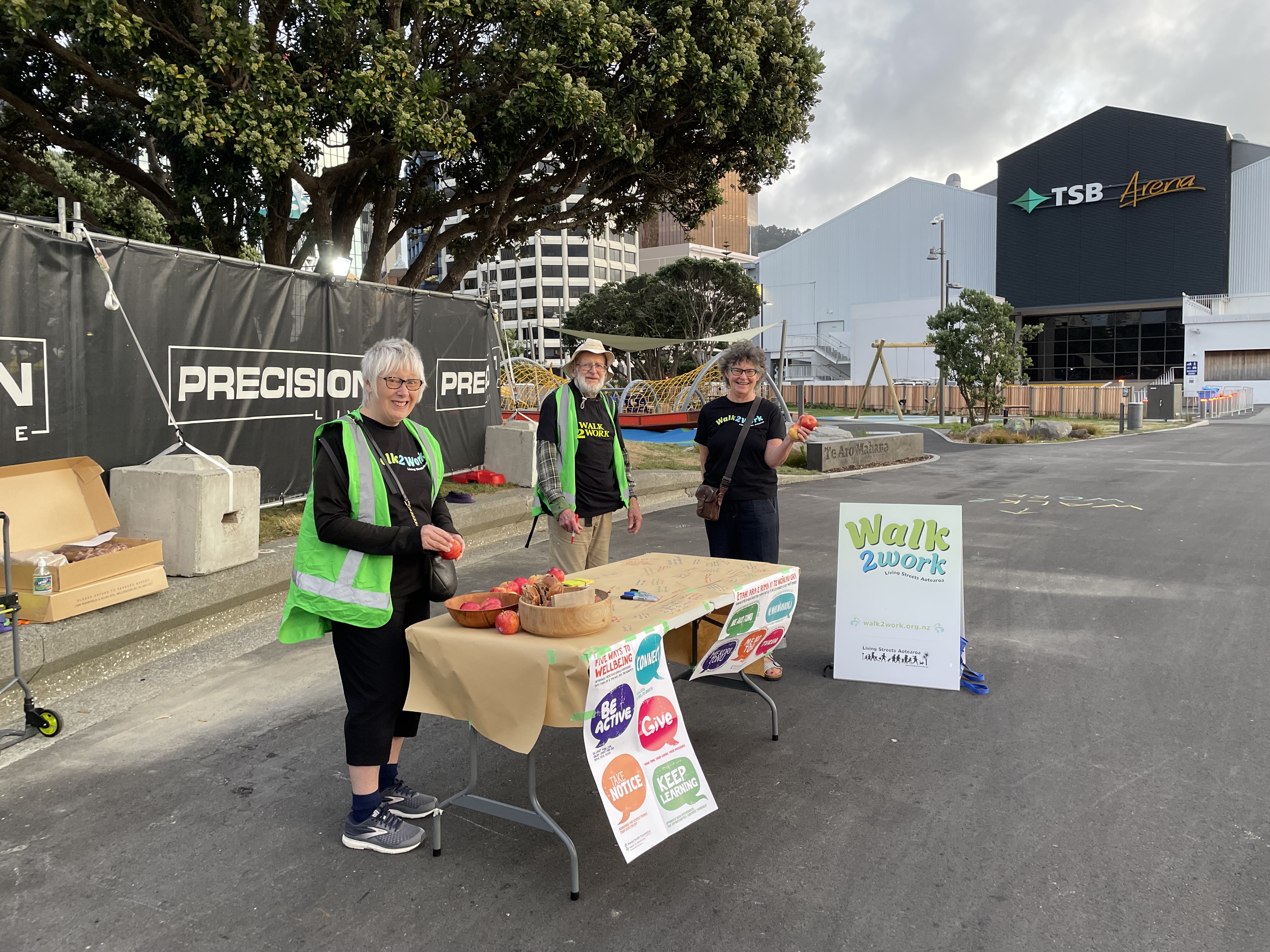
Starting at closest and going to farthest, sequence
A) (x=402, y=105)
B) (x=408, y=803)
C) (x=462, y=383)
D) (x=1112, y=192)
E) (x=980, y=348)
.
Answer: (x=408, y=803) < (x=402, y=105) < (x=462, y=383) < (x=980, y=348) < (x=1112, y=192)

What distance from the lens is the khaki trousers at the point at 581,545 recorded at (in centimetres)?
551

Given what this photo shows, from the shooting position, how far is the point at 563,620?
3.11m

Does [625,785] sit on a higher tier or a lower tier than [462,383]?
lower

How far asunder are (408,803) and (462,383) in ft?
29.0

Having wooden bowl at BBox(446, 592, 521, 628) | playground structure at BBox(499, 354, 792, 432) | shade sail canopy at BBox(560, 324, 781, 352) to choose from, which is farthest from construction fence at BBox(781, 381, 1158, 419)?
wooden bowl at BBox(446, 592, 521, 628)

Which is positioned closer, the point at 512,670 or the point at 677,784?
the point at 512,670

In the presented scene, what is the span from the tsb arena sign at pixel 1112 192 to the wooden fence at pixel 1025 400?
14520 mm

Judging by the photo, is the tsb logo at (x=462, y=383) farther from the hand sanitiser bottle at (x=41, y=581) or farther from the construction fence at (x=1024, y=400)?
the construction fence at (x=1024, y=400)

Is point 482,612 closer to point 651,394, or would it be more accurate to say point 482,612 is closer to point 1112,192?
point 651,394

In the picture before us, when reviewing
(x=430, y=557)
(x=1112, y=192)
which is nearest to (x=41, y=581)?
(x=430, y=557)

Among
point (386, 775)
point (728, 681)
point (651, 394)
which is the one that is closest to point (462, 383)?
point (728, 681)

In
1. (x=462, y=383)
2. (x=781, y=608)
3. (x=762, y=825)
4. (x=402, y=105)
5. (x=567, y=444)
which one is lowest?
(x=762, y=825)

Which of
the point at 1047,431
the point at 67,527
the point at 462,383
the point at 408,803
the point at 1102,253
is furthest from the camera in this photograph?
the point at 1102,253

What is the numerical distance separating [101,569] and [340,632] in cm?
339
